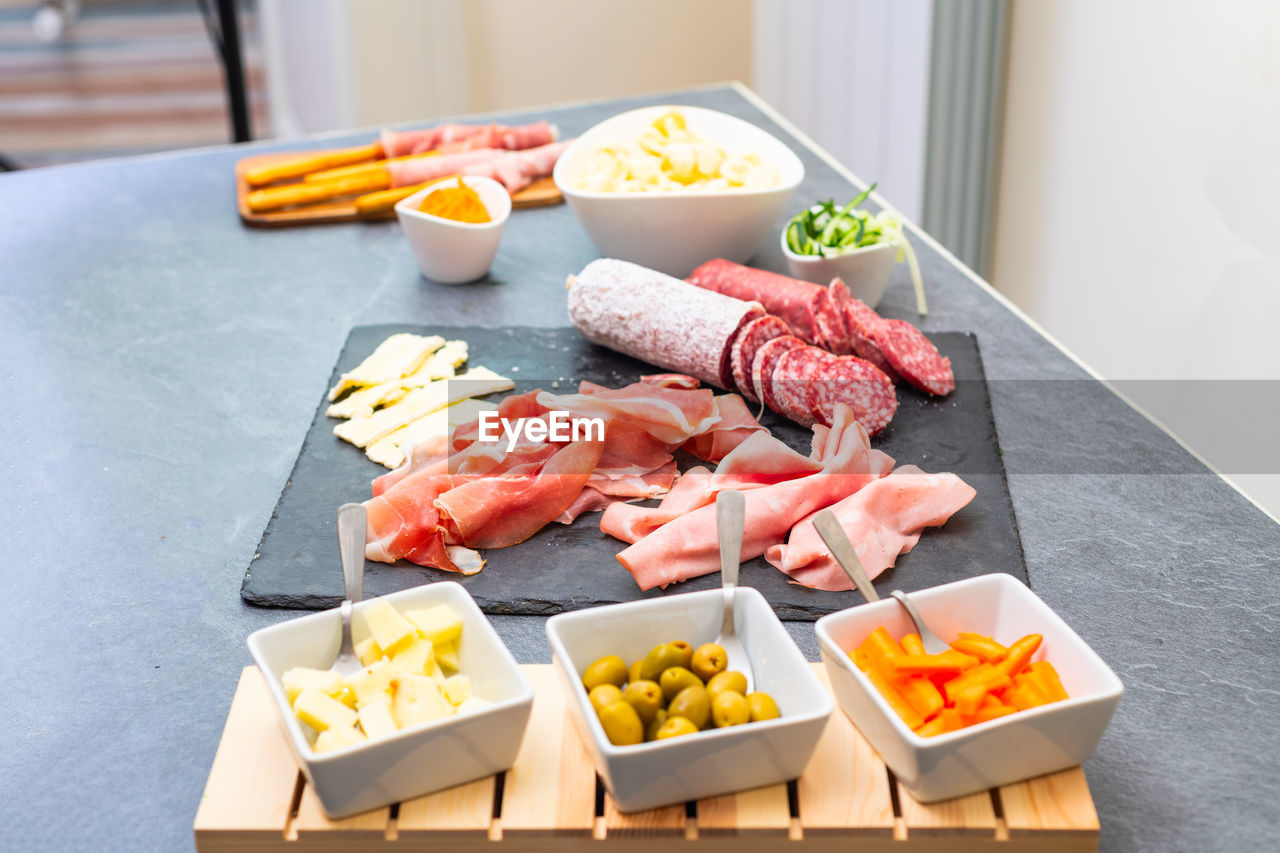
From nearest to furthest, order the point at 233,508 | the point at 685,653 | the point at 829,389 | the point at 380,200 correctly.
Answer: the point at 685,653
the point at 233,508
the point at 829,389
the point at 380,200

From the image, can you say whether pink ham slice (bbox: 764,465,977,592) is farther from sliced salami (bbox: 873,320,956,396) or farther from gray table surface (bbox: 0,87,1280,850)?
sliced salami (bbox: 873,320,956,396)

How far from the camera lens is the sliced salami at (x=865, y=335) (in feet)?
5.54

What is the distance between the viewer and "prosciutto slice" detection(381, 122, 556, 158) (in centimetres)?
253

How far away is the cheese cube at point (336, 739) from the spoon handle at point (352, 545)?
169 millimetres

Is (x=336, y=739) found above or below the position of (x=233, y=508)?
above

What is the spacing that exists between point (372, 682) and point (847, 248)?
3.86 feet

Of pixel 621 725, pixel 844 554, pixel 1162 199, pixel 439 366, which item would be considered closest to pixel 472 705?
pixel 621 725

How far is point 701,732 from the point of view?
2.96 ft

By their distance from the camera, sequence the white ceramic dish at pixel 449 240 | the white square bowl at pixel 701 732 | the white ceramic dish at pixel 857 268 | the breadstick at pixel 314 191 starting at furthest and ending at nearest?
the breadstick at pixel 314 191
the white ceramic dish at pixel 449 240
the white ceramic dish at pixel 857 268
the white square bowl at pixel 701 732

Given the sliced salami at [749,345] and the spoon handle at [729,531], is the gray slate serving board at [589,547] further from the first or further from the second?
the spoon handle at [729,531]

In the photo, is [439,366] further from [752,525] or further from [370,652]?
[370,652]

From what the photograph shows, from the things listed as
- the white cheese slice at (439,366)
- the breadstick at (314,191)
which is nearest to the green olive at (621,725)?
the white cheese slice at (439,366)

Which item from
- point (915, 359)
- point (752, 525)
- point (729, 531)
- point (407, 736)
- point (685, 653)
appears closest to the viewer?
point (407, 736)

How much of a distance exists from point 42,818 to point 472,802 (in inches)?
15.3
